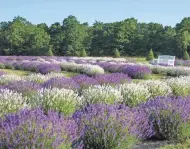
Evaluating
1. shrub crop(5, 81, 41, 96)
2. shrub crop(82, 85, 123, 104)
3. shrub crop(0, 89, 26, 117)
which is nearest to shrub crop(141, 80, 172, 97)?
shrub crop(82, 85, 123, 104)

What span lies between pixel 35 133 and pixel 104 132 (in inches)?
55.8

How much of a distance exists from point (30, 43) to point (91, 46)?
1147 cm

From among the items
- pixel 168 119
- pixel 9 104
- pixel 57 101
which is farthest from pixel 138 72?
pixel 168 119

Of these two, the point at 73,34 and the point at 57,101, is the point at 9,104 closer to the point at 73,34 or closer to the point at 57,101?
the point at 57,101

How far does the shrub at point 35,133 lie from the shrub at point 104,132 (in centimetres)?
79

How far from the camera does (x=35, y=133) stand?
4.53 meters

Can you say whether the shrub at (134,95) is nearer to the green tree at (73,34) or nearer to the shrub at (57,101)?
the shrub at (57,101)

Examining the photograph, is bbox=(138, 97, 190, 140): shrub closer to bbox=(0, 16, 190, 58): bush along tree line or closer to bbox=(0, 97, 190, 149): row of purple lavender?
bbox=(0, 97, 190, 149): row of purple lavender

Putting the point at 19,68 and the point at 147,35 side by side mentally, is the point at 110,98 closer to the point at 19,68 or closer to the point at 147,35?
the point at 19,68

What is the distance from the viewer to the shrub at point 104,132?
561 centimetres

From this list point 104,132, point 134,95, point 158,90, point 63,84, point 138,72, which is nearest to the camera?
point 104,132

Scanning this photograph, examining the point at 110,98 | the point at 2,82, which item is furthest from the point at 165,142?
the point at 2,82

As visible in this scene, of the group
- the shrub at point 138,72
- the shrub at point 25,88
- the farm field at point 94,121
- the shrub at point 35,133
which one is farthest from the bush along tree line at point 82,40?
the shrub at point 35,133

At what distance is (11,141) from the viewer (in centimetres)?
454
